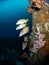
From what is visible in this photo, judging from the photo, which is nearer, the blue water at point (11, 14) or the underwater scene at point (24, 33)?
the underwater scene at point (24, 33)

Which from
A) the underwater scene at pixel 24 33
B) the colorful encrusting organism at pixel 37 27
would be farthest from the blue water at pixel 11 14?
the colorful encrusting organism at pixel 37 27

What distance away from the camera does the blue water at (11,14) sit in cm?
195

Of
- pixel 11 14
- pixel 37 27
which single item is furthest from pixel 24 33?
pixel 11 14

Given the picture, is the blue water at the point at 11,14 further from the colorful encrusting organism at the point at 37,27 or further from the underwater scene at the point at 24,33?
the colorful encrusting organism at the point at 37,27

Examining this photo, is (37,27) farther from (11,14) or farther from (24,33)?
(11,14)

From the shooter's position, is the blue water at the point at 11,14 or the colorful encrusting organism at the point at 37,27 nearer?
the colorful encrusting organism at the point at 37,27

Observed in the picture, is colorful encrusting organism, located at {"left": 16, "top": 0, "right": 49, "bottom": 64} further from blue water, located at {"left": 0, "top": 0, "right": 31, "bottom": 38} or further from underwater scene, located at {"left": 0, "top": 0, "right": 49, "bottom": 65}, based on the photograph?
blue water, located at {"left": 0, "top": 0, "right": 31, "bottom": 38}

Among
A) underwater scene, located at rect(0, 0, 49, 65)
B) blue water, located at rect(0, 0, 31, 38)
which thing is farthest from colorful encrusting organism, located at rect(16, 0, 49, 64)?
blue water, located at rect(0, 0, 31, 38)

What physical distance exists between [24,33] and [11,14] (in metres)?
0.39

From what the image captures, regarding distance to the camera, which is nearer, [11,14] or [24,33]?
[24,33]

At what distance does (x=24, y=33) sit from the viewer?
5.54ft

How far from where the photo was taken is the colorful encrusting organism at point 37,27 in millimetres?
1556

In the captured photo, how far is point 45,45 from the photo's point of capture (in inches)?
60.9

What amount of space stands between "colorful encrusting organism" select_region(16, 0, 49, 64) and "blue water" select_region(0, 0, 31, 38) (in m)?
0.18
